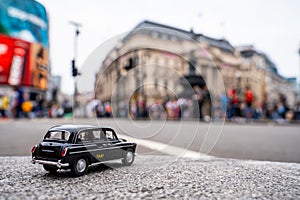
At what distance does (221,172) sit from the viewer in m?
3.71

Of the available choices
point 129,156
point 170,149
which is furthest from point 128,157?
point 170,149

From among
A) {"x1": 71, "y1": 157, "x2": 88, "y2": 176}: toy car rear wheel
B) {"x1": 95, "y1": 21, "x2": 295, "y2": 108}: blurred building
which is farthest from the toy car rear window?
{"x1": 95, "y1": 21, "x2": 295, "y2": 108}: blurred building

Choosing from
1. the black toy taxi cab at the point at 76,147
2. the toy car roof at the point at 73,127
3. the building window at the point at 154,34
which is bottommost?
the black toy taxi cab at the point at 76,147

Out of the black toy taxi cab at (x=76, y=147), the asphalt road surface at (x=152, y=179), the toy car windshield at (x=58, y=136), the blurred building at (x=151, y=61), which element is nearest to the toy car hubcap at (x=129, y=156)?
the asphalt road surface at (x=152, y=179)

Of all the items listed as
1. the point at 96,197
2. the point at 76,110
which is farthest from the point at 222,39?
the point at 96,197

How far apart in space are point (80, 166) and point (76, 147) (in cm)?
26

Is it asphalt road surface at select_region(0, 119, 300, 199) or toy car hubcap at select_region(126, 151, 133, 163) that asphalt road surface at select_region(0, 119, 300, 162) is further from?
toy car hubcap at select_region(126, 151, 133, 163)

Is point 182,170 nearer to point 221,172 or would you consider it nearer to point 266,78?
point 221,172

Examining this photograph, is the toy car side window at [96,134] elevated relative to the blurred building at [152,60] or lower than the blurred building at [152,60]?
lower

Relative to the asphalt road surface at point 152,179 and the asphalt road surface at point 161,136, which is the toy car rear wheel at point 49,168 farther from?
the asphalt road surface at point 161,136

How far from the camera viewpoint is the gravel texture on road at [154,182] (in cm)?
266

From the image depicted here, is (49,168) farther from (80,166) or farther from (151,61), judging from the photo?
(151,61)

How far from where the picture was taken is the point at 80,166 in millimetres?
3109

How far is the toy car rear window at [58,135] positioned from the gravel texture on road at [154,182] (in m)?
0.40
